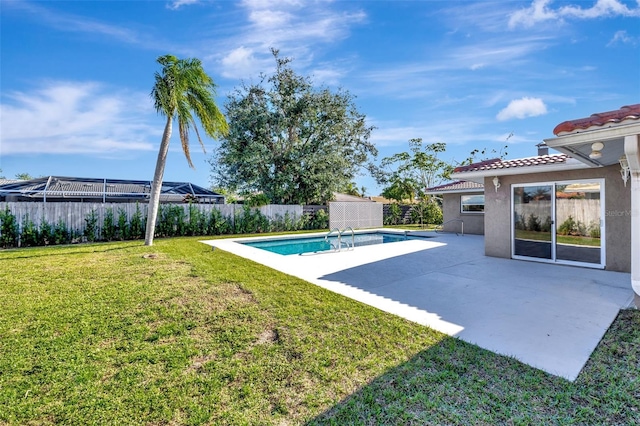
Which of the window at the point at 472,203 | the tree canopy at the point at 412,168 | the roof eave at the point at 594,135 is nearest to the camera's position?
the roof eave at the point at 594,135

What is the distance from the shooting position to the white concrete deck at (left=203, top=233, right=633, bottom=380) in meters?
4.02

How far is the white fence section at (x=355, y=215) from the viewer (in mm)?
23659

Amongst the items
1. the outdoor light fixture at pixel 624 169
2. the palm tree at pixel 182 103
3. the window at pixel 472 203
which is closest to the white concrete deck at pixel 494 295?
the outdoor light fixture at pixel 624 169

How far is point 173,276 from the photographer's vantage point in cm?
761

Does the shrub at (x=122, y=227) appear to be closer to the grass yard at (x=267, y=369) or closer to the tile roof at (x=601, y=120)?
the grass yard at (x=267, y=369)

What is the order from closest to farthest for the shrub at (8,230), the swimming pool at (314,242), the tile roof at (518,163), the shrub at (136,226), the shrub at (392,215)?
the tile roof at (518,163)
the shrub at (8,230)
the swimming pool at (314,242)
the shrub at (136,226)
the shrub at (392,215)

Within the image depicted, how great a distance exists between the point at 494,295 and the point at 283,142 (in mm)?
21138

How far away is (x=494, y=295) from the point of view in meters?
6.05

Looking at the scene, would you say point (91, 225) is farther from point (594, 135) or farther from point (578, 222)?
point (578, 222)

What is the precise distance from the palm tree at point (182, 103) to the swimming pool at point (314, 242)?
494cm

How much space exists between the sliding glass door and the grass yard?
4.23 metres

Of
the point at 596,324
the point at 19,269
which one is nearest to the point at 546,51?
the point at 596,324

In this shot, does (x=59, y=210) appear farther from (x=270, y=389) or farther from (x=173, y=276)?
(x=270, y=389)

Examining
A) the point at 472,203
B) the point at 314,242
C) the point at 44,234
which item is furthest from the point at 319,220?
the point at 44,234
